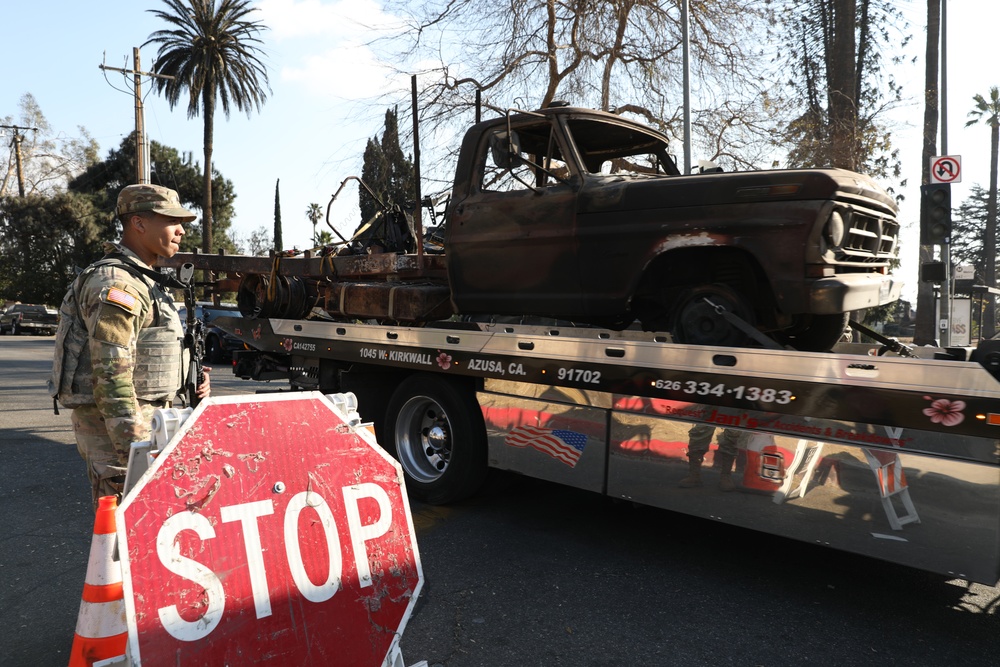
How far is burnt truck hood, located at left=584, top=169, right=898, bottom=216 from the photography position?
13.5 feet

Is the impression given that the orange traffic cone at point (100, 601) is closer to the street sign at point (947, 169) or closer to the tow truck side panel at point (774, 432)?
the tow truck side panel at point (774, 432)

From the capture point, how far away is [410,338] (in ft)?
18.0

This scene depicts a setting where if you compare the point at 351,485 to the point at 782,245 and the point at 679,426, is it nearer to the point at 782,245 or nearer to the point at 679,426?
the point at 679,426

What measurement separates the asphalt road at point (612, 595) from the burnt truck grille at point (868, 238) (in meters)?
1.83

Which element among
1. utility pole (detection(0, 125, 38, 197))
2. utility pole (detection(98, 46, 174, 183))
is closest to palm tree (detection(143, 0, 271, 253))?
utility pole (detection(98, 46, 174, 183))

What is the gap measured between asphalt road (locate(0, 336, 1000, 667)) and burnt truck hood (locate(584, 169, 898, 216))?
2.12m

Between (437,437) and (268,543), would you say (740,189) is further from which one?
(268,543)

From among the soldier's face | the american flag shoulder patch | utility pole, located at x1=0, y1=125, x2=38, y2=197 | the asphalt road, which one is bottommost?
the asphalt road

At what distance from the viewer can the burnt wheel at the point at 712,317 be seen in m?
4.34

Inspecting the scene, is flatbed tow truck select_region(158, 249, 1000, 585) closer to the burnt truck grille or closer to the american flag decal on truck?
the american flag decal on truck

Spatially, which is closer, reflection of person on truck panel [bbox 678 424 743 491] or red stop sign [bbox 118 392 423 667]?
red stop sign [bbox 118 392 423 667]

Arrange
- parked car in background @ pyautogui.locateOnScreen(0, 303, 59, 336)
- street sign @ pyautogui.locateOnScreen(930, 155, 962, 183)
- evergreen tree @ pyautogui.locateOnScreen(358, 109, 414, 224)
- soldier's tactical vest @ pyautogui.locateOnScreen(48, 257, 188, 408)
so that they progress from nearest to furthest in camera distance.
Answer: soldier's tactical vest @ pyautogui.locateOnScreen(48, 257, 188, 408) → street sign @ pyautogui.locateOnScreen(930, 155, 962, 183) → evergreen tree @ pyautogui.locateOnScreen(358, 109, 414, 224) → parked car in background @ pyautogui.locateOnScreen(0, 303, 59, 336)

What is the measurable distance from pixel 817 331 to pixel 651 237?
138cm

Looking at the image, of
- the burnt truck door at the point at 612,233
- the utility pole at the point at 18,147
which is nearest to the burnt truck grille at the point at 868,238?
the burnt truck door at the point at 612,233
